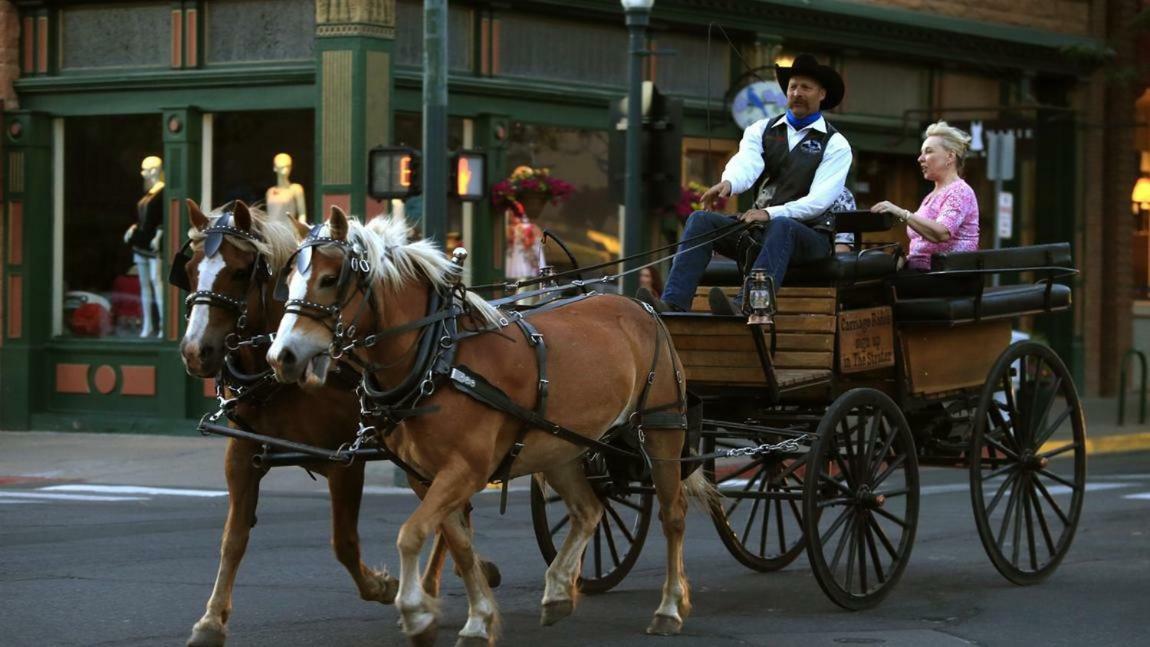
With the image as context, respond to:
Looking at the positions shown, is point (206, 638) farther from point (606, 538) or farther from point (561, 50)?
point (561, 50)

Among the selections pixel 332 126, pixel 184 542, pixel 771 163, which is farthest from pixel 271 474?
pixel 771 163

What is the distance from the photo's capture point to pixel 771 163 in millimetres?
9320

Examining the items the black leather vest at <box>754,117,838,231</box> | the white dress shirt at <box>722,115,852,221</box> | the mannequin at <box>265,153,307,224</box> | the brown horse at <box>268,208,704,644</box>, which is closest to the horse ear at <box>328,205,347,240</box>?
the brown horse at <box>268,208,704,644</box>

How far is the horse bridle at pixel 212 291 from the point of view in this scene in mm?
7355

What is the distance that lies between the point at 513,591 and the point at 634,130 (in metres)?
6.99

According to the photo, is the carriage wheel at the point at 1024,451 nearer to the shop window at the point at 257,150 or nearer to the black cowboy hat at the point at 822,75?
the black cowboy hat at the point at 822,75

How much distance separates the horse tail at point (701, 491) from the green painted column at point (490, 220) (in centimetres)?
994

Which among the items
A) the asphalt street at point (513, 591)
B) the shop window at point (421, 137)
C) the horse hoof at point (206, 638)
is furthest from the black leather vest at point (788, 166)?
the shop window at point (421, 137)

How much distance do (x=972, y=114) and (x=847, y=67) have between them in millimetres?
2499

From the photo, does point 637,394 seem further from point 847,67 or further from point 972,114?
point 972,114

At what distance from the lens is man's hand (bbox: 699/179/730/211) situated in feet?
28.8

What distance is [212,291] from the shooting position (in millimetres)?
7359

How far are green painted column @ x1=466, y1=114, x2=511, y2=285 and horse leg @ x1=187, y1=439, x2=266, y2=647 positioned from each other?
1090 cm

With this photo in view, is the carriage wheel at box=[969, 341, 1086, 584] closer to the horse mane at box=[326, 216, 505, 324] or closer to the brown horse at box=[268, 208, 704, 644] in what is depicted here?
the brown horse at box=[268, 208, 704, 644]
